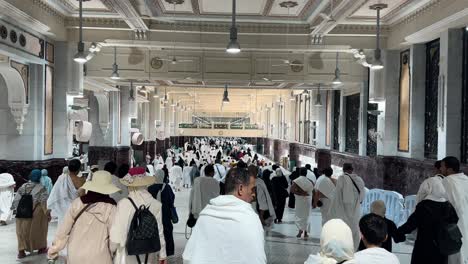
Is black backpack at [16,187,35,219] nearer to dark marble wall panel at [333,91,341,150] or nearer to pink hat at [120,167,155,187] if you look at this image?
pink hat at [120,167,155,187]

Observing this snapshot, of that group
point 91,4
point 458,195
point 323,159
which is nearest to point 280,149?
point 323,159

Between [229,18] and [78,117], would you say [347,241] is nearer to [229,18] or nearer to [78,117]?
[229,18]

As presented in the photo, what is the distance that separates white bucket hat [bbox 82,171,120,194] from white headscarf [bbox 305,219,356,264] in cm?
200

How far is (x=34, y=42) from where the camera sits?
9844 millimetres

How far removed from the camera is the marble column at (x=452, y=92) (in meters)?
8.43

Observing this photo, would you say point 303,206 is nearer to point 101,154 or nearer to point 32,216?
point 32,216

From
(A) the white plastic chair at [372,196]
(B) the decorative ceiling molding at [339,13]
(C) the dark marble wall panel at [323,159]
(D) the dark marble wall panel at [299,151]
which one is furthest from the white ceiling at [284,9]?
(D) the dark marble wall panel at [299,151]

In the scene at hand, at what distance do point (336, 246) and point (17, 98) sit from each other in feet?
29.5

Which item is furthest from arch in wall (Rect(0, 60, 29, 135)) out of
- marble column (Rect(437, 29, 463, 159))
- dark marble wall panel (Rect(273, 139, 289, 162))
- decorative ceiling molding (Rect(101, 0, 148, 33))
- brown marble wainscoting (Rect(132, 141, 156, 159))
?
dark marble wall panel (Rect(273, 139, 289, 162))

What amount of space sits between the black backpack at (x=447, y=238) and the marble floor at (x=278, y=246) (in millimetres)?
2768

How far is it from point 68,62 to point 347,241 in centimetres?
997

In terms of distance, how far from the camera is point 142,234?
4.00 metres

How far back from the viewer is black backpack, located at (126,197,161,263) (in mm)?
3959

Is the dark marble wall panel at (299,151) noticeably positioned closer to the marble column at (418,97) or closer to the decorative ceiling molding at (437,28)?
the marble column at (418,97)
